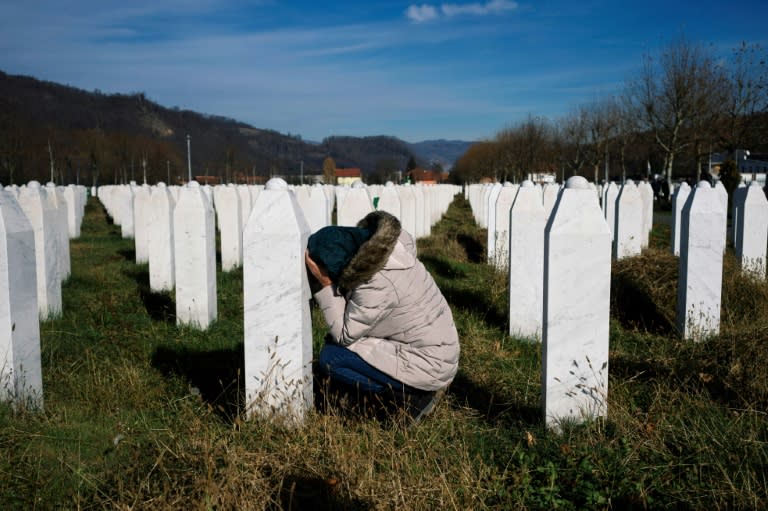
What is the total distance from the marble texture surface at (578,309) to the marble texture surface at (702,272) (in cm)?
295

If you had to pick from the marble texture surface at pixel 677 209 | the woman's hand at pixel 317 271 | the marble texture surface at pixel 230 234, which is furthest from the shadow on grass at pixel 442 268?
the woman's hand at pixel 317 271

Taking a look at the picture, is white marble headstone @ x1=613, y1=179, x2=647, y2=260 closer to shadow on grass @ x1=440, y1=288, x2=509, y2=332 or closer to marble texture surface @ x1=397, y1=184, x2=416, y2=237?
shadow on grass @ x1=440, y1=288, x2=509, y2=332

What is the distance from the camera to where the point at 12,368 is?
4.12 metres

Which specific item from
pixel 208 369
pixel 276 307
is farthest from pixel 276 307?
pixel 208 369

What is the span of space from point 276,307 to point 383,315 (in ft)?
2.03

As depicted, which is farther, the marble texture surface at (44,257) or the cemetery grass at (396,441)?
the marble texture surface at (44,257)

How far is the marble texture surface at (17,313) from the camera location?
412 cm

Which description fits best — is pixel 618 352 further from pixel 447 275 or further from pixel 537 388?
pixel 447 275

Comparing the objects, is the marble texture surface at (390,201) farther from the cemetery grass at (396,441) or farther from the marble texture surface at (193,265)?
the cemetery grass at (396,441)

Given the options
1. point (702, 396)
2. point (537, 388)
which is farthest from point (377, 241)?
point (702, 396)

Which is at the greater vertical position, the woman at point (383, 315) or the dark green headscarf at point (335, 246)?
the dark green headscarf at point (335, 246)

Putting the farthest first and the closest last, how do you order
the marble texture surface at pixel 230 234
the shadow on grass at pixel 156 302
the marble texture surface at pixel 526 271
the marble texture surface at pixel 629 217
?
the marble texture surface at pixel 230 234, the marble texture surface at pixel 629 217, the shadow on grass at pixel 156 302, the marble texture surface at pixel 526 271

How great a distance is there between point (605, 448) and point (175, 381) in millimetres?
3192

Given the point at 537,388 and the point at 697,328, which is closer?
the point at 537,388
